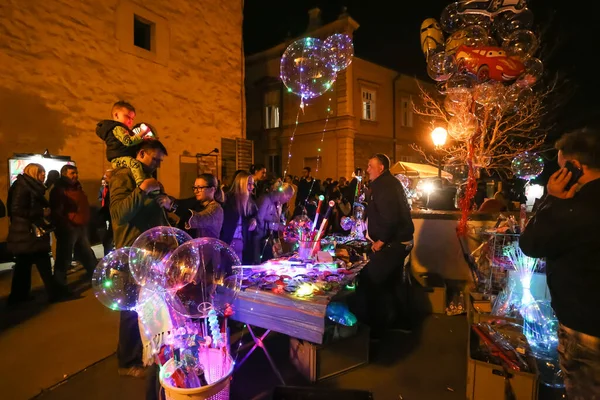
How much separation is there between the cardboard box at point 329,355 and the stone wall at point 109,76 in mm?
6554

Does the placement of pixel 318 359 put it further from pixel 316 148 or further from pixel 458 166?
pixel 316 148

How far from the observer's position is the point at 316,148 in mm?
18109

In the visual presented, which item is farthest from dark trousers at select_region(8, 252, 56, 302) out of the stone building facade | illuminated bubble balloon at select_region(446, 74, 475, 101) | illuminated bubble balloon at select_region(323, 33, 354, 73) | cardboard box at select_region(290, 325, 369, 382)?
the stone building facade

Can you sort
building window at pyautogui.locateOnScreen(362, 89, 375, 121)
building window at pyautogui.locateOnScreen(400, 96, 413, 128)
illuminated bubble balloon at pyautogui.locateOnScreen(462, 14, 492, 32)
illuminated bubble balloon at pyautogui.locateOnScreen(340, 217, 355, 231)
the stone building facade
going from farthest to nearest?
1. building window at pyautogui.locateOnScreen(400, 96, 413, 128)
2. building window at pyautogui.locateOnScreen(362, 89, 375, 121)
3. the stone building facade
4. illuminated bubble balloon at pyautogui.locateOnScreen(340, 217, 355, 231)
5. illuminated bubble balloon at pyautogui.locateOnScreen(462, 14, 492, 32)

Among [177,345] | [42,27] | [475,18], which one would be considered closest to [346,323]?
[177,345]

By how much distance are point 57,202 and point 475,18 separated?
21.9 ft

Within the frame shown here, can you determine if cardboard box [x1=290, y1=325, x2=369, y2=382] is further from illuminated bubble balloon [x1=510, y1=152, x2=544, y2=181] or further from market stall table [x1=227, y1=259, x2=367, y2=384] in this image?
illuminated bubble balloon [x1=510, y1=152, x2=544, y2=181]

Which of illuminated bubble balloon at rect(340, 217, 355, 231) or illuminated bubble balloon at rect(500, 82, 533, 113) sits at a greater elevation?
illuminated bubble balloon at rect(500, 82, 533, 113)

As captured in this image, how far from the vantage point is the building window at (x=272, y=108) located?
19078 millimetres

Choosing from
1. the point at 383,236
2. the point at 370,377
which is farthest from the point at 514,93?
the point at 370,377

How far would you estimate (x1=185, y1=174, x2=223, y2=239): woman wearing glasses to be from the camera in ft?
10.6

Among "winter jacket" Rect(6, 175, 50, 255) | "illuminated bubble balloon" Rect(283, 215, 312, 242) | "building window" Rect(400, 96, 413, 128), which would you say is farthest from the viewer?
"building window" Rect(400, 96, 413, 128)

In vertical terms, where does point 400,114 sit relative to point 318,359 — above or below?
above

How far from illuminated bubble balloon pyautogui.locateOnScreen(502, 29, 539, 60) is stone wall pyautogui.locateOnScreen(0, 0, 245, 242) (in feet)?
25.6
